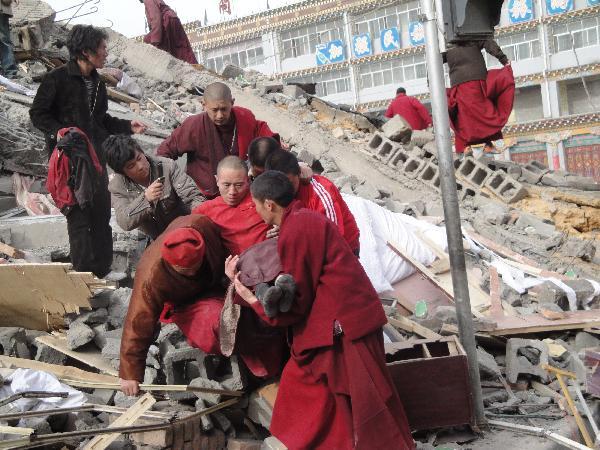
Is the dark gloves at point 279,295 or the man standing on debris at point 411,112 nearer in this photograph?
the dark gloves at point 279,295

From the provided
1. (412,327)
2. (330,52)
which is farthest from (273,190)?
(330,52)

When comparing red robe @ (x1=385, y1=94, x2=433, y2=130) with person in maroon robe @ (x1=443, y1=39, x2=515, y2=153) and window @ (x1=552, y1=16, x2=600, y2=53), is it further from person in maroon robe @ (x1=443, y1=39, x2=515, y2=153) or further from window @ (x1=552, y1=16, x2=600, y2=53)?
window @ (x1=552, y1=16, x2=600, y2=53)

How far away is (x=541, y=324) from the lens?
5.38 m

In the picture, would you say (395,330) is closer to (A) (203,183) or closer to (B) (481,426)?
(B) (481,426)

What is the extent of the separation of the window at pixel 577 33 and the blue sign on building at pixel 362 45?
8.91m

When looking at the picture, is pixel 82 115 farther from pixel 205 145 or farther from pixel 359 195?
pixel 359 195

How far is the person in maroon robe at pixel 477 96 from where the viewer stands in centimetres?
536

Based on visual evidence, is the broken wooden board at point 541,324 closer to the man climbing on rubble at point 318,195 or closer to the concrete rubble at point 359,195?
the concrete rubble at point 359,195

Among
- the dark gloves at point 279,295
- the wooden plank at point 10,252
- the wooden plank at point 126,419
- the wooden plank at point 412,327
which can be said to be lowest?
the wooden plank at point 412,327

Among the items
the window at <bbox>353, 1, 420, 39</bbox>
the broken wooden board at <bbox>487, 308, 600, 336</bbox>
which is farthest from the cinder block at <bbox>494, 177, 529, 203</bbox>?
the window at <bbox>353, 1, 420, 39</bbox>

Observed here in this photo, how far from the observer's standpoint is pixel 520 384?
4859 mm

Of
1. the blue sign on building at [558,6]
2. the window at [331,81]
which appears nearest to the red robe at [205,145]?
the blue sign on building at [558,6]

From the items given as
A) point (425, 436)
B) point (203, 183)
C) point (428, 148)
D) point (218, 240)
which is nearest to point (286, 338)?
point (218, 240)

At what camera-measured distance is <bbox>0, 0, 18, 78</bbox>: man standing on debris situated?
1005 centimetres
